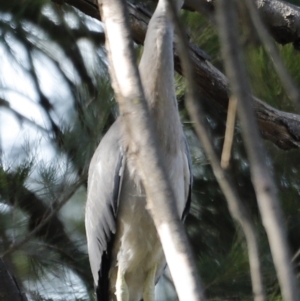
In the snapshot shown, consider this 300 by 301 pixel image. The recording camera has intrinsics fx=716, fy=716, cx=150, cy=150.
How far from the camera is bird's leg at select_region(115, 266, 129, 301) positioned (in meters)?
1.84

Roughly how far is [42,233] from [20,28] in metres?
0.90

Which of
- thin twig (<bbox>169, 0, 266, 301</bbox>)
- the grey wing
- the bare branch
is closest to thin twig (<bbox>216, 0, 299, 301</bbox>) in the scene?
thin twig (<bbox>169, 0, 266, 301</bbox>)

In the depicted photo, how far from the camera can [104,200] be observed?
1.88 metres

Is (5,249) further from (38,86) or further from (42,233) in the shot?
(38,86)

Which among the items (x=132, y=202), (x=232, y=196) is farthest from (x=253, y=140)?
(x=132, y=202)

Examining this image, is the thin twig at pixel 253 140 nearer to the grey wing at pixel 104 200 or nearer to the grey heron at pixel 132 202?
the grey heron at pixel 132 202

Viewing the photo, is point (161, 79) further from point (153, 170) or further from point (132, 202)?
point (153, 170)

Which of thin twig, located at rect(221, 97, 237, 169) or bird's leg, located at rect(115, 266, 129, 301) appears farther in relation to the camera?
bird's leg, located at rect(115, 266, 129, 301)

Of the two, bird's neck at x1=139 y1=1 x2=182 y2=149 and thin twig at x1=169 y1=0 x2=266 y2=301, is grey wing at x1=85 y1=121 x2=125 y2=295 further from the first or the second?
thin twig at x1=169 y1=0 x2=266 y2=301

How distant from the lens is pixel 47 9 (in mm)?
2736

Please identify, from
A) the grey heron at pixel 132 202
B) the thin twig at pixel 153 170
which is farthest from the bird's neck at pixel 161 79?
the thin twig at pixel 153 170

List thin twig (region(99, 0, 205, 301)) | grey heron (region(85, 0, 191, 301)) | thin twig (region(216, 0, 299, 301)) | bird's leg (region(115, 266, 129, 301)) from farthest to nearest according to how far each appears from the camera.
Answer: bird's leg (region(115, 266, 129, 301)) < grey heron (region(85, 0, 191, 301)) < thin twig (region(99, 0, 205, 301)) < thin twig (region(216, 0, 299, 301))

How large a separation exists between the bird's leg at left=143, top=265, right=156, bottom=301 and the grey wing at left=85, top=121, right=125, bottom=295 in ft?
0.34

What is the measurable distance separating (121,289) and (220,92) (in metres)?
0.58
